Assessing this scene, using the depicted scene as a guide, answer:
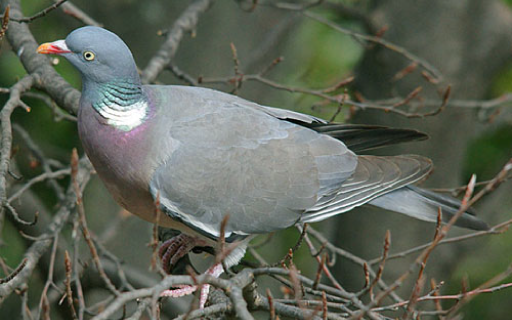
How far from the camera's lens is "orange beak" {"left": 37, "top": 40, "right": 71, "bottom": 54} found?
248 cm

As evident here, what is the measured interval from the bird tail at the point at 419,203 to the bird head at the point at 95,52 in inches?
55.9

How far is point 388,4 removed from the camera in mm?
4402

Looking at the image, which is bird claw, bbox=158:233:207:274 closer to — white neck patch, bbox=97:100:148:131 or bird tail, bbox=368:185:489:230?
white neck patch, bbox=97:100:148:131

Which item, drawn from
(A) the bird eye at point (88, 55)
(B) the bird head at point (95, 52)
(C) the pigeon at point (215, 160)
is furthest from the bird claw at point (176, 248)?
(A) the bird eye at point (88, 55)

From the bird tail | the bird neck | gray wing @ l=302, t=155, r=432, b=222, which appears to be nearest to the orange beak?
the bird neck

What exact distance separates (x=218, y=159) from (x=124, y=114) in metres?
0.43

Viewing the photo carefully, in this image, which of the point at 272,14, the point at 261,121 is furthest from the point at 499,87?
the point at 261,121

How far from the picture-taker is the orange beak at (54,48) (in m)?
2.48

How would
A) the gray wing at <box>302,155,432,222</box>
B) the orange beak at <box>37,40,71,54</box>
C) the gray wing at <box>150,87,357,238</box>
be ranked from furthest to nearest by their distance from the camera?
the gray wing at <box>302,155,432,222</box> < the gray wing at <box>150,87,357,238</box> < the orange beak at <box>37,40,71,54</box>

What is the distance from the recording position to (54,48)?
2.50 meters

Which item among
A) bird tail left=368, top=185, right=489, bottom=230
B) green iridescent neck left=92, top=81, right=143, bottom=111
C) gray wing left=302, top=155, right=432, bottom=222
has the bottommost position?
bird tail left=368, top=185, right=489, bottom=230

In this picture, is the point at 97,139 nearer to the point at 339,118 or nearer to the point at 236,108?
the point at 236,108

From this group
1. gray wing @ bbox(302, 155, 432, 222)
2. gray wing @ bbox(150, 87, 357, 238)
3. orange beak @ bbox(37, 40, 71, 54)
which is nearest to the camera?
orange beak @ bbox(37, 40, 71, 54)

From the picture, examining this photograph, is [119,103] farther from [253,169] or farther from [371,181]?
[371,181]
